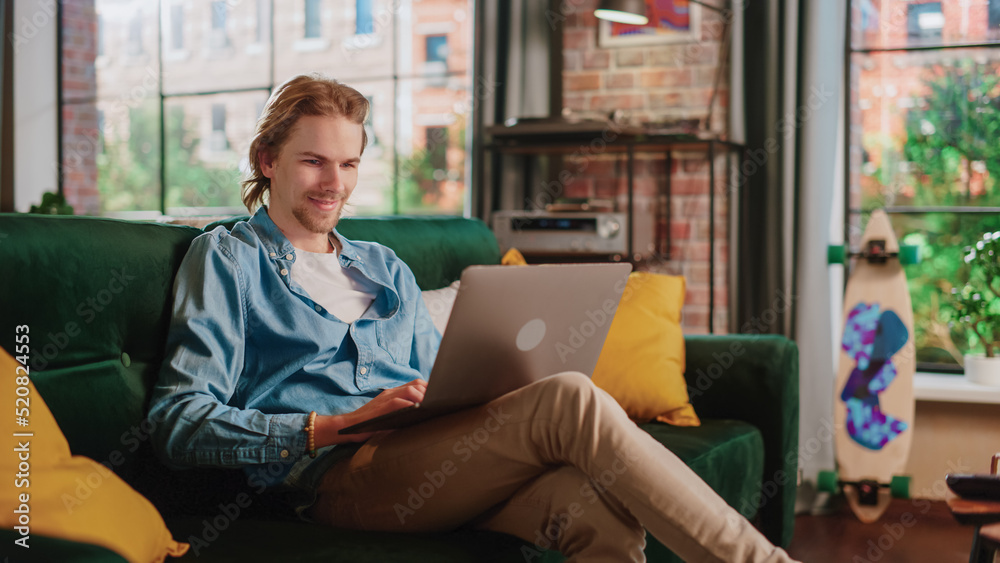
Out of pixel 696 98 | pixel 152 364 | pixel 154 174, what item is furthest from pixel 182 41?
pixel 152 364

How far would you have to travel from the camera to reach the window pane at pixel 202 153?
5.33 meters

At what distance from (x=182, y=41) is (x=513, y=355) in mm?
4858

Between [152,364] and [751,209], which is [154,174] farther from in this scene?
[152,364]

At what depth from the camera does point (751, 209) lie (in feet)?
10.1

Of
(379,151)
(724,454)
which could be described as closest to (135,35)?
(379,151)

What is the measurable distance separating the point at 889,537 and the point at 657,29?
1819mm

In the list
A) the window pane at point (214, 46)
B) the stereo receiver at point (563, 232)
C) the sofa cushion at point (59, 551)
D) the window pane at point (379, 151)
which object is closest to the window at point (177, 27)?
the window pane at point (214, 46)

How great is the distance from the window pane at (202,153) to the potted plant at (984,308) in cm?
388

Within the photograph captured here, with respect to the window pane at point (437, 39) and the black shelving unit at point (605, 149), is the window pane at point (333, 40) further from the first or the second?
the black shelving unit at point (605, 149)

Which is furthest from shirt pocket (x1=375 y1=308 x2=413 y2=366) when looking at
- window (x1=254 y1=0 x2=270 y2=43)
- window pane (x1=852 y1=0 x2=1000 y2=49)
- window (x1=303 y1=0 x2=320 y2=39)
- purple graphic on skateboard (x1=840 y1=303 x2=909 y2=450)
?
window (x1=254 y1=0 x2=270 y2=43)

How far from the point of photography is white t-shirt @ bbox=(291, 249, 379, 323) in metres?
1.54

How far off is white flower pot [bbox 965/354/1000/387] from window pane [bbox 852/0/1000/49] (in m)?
1.12

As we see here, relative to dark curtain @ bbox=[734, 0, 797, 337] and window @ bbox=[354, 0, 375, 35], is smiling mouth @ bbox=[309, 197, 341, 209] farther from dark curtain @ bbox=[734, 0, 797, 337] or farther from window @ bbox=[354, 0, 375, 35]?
window @ bbox=[354, 0, 375, 35]

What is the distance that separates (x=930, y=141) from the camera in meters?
3.22
